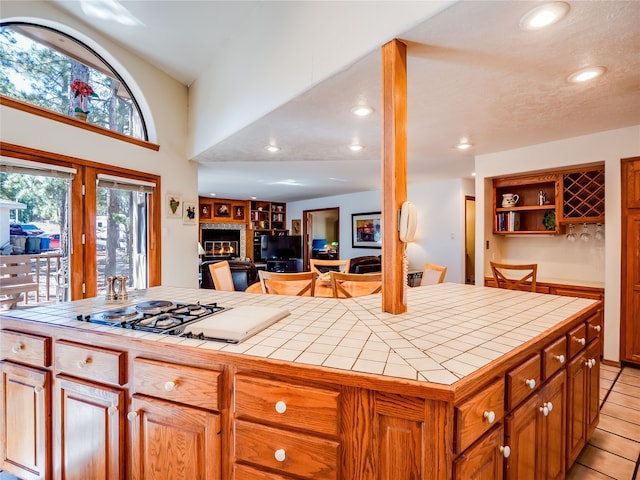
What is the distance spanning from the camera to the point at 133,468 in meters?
1.10

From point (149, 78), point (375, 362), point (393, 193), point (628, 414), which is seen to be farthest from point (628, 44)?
point (149, 78)

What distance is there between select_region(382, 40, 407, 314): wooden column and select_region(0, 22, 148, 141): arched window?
2.72 meters

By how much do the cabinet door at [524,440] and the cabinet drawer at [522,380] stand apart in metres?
0.04

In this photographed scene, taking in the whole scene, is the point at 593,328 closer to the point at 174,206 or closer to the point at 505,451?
the point at 505,451

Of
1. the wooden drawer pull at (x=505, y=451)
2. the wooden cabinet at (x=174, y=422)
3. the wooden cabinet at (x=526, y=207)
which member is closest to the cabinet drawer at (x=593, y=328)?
the wooden drawer pull at (x=505, y=451)

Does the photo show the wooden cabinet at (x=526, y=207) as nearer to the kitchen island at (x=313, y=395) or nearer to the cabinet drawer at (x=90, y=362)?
the kitchen island at (x=313, y=395)

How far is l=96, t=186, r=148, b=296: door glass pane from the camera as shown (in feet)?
9.33

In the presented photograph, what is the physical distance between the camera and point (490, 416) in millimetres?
858

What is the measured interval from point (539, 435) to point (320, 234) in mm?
9170

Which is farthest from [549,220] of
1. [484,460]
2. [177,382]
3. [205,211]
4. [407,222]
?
[205,211]

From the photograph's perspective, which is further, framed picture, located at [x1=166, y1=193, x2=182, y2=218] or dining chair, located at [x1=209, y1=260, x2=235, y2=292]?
framed picture, located at [x1=166, y1=193, x2=182, y2=218]

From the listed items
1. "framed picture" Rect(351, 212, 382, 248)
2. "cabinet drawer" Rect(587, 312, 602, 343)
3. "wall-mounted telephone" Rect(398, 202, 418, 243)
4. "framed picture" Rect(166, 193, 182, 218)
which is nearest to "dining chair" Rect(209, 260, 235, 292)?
"framed picture" Rect(166, 193, 182, 218)

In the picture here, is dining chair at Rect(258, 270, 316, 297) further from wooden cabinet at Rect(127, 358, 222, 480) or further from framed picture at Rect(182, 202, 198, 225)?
framed picture at Rect(182, 202, 198, 225)

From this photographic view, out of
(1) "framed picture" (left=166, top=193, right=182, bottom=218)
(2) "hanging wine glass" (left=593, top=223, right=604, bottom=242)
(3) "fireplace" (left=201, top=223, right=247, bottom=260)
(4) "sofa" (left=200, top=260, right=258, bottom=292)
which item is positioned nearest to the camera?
(2) "hanging wine glass" (left=593, top=223, right=604, bottom=242)
